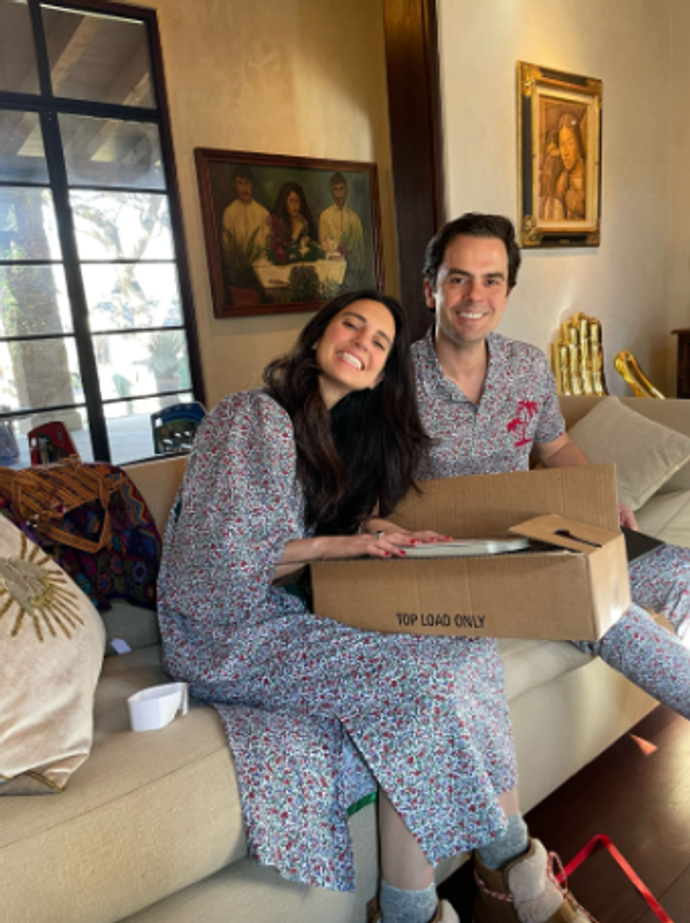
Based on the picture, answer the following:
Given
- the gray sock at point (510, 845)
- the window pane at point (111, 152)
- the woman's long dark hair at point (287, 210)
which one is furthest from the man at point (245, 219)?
the gray sock at point (510, 845)

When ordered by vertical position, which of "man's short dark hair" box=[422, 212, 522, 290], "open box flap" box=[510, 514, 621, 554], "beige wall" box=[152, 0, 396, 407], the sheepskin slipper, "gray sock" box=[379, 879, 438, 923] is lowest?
the sheepskin slipper

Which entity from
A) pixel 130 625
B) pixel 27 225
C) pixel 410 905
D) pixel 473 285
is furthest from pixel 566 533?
pixel 27 225

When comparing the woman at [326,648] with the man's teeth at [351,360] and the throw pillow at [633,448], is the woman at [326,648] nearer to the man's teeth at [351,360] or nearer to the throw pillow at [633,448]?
the man's teeth at [351,360]

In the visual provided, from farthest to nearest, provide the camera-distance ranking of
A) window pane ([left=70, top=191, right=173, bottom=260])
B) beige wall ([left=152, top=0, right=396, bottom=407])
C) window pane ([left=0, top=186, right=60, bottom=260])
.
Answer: beige wall ([left=152, top=0, right=396, bottom=407]), window pane ([left=70, top=191, right=173, bottom=260]), window pane ([left=0, top=186, right=60, bottom=260])

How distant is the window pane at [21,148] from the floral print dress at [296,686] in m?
3.11

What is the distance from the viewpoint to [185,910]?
1005 mm

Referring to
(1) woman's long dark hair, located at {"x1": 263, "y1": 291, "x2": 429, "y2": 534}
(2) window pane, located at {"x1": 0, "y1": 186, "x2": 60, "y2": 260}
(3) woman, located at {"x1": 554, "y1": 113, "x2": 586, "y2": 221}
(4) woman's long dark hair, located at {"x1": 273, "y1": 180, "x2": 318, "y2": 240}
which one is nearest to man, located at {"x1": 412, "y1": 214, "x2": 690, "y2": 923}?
(1) woman's long dark hair, located at {"x1": 263, "y1": 291, "x2": 429, "y2": 534}

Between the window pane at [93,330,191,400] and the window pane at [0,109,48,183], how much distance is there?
0.91m

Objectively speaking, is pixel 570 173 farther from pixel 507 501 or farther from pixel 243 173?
pixel 507 501

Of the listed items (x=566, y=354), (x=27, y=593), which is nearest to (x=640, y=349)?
(x=566, y=354)

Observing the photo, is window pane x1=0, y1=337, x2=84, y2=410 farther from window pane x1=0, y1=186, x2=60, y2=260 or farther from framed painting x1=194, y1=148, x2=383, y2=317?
framed painting x1=194, y1=148, x2=383, y2=317

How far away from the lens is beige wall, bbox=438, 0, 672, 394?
306 cm

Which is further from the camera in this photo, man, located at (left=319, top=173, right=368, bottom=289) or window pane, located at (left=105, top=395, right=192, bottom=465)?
man, located at (left=319, top=173, right=368, bottom=289)

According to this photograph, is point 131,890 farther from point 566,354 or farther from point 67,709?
point 566,354
